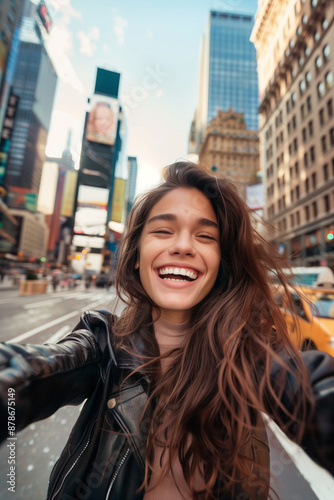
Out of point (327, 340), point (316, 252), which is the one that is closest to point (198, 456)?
point (327, 340)

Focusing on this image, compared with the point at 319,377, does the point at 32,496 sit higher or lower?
lower

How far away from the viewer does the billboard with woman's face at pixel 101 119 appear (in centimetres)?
7472

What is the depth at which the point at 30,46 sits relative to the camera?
81812 millimetres

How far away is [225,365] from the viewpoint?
94 cm

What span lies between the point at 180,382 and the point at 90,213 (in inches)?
2924

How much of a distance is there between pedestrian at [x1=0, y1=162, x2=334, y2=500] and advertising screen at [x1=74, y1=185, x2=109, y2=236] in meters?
71.7

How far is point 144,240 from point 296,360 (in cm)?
80

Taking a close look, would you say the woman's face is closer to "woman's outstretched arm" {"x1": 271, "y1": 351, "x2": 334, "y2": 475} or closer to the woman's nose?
the woman's nose

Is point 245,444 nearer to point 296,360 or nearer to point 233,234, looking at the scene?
point 296,360

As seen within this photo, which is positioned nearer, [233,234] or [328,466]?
[328,466]

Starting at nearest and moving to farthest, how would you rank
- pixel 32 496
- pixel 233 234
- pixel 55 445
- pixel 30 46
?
pixel 233 234
pixel 32 496
pixel 55 445
pixel 30 46

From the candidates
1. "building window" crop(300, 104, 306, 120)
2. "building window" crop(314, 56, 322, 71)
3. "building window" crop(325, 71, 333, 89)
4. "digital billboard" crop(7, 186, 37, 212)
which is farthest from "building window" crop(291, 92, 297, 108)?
"digital billboard" crop(7, 186, 37, 212)

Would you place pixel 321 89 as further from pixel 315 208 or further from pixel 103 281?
pixel 103 281

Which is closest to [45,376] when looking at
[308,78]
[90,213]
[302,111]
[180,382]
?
[180,382]
